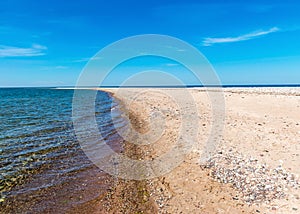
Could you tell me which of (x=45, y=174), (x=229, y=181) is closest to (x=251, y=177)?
(x=229, y=181)

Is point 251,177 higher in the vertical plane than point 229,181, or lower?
higher

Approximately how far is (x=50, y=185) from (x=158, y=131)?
8561mm

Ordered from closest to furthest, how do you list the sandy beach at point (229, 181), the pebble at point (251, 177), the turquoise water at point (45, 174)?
the sandy beach at point (229, 181), the pebble at point (251, 177), the turquoise water at point (45, 174)

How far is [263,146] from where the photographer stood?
37.3ft

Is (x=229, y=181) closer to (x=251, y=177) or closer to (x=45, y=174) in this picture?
(x=251, y=177)

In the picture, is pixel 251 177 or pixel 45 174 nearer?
pixel 251 177

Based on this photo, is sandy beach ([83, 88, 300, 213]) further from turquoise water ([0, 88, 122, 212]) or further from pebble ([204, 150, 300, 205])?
turquoise water ([0, 88, 122, 212])

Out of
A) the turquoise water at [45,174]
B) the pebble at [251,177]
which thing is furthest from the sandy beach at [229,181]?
the turquoise water at [45,174]

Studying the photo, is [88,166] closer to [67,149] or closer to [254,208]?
[67,149]

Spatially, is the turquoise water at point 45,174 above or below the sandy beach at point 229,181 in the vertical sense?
below

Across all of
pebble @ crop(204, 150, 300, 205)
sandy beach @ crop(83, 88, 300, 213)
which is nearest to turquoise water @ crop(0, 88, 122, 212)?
sandy beach @ crop(83, 88, 300, 213)

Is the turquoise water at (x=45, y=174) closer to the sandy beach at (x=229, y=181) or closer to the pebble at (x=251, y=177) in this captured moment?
the sandy beach at (x=229, y=181)

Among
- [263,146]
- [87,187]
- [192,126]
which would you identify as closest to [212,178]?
[263,146]

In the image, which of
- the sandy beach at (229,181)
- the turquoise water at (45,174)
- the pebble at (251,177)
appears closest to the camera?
the sandy beach at (229,181)
